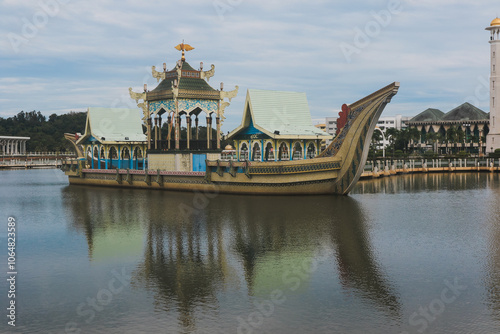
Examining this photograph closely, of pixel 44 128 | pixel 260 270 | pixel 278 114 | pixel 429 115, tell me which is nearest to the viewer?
pixel 260 270

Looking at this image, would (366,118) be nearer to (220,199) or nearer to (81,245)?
(220,199)

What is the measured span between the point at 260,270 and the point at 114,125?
45.8m

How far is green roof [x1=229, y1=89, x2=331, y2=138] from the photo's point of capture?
4394 cm

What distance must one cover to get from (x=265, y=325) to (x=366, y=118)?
2570cm

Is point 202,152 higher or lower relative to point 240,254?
higher

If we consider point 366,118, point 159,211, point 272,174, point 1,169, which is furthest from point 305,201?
point 1,169

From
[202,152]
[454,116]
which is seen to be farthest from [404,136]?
[202,152]
